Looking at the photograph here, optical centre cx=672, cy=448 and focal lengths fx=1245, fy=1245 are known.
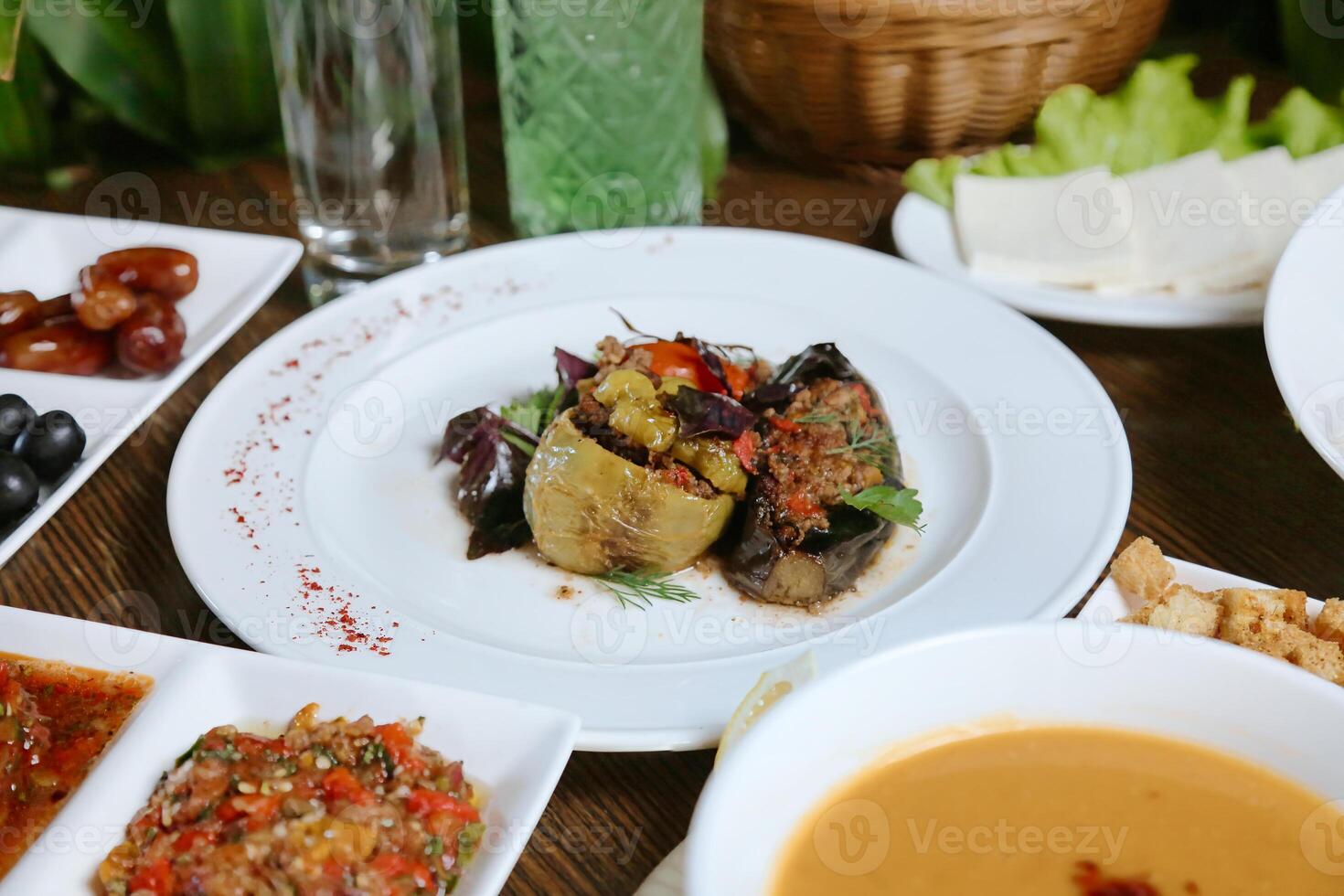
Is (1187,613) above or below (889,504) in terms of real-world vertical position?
above

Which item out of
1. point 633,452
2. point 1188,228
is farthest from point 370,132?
point 1188,228

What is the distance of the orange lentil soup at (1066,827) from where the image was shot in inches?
45.8

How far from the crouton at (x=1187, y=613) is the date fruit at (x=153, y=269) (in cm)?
210

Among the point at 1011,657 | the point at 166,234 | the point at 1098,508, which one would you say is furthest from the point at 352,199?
the point at 1011,657

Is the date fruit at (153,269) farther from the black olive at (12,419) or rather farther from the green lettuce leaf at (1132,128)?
the green lettuce leaf at (1132,128)

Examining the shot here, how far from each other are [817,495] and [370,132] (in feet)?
5.00

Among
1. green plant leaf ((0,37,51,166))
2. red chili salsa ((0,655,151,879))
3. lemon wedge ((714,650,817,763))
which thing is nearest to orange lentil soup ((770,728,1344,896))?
lemon wedge ((714,650,817,763))

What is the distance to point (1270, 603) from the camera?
1.70m

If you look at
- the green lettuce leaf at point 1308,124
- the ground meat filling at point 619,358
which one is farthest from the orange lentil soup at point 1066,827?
the green lettuce leaf at point 1308,124

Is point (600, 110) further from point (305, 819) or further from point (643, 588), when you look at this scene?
point (305, 819)

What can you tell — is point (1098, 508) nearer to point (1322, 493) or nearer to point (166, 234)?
point (1322, 493)

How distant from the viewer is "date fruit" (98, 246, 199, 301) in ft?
8.79

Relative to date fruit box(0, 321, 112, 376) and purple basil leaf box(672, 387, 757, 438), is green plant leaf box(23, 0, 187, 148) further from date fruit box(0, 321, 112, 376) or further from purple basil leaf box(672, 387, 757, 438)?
purple basil leaf box(672, 387, 757, 438)

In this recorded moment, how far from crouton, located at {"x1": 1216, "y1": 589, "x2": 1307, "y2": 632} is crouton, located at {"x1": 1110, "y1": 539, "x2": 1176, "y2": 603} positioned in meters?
0.08
